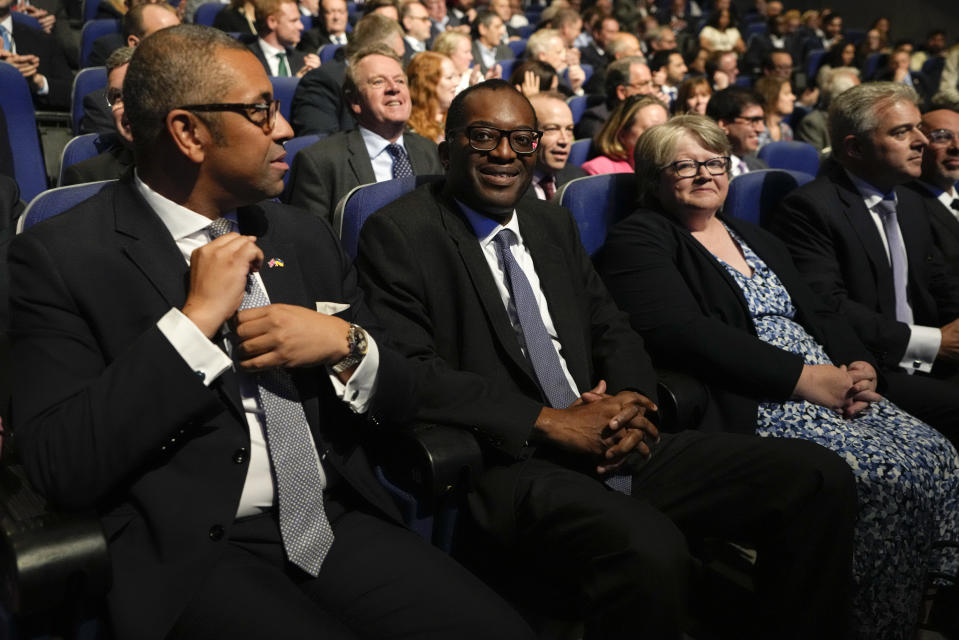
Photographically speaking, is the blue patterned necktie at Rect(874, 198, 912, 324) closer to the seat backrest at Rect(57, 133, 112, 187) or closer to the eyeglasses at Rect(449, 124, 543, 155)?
the eyeglasses at Rect(449, 124, 543, 155)

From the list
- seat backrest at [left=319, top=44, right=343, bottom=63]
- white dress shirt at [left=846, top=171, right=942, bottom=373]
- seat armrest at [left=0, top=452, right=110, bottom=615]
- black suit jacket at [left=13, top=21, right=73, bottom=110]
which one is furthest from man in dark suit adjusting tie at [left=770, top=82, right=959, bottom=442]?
black suit jacket at [left=13, top=21, right=73, bottom=110]

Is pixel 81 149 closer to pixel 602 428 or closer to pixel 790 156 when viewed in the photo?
pixel 602 428

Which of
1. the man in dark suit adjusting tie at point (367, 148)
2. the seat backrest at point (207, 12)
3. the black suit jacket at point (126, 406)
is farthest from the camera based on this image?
the seat backrest at point (207, 12)

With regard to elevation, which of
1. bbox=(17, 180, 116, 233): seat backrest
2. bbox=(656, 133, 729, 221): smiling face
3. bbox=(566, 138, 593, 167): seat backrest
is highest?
bbox=(17, 180, 116, 233): seat backrest

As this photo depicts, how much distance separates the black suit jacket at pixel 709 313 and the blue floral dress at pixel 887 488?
0.07m

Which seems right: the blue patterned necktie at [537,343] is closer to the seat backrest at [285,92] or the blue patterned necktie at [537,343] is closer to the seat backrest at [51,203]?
the seat backrest at [51,203]

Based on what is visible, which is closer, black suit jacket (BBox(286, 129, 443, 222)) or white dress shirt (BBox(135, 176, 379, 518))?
white dress shirt (BBox(135, 176, 379, 518))

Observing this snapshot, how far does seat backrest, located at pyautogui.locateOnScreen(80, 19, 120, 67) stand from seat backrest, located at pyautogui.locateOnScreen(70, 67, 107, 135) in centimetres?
178

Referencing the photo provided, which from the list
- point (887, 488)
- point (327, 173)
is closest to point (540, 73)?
point (327, 173)

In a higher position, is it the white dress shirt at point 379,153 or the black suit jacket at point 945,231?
the white dress shirt at point 379,153

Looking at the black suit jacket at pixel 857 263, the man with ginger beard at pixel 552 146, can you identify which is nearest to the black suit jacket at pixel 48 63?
the man with ginger beard at pixel 552 146

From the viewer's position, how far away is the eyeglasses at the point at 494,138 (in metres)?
1.97

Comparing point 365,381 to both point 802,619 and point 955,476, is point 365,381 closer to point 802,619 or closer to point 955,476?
point 802,619

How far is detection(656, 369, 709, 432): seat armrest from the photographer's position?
197cm
